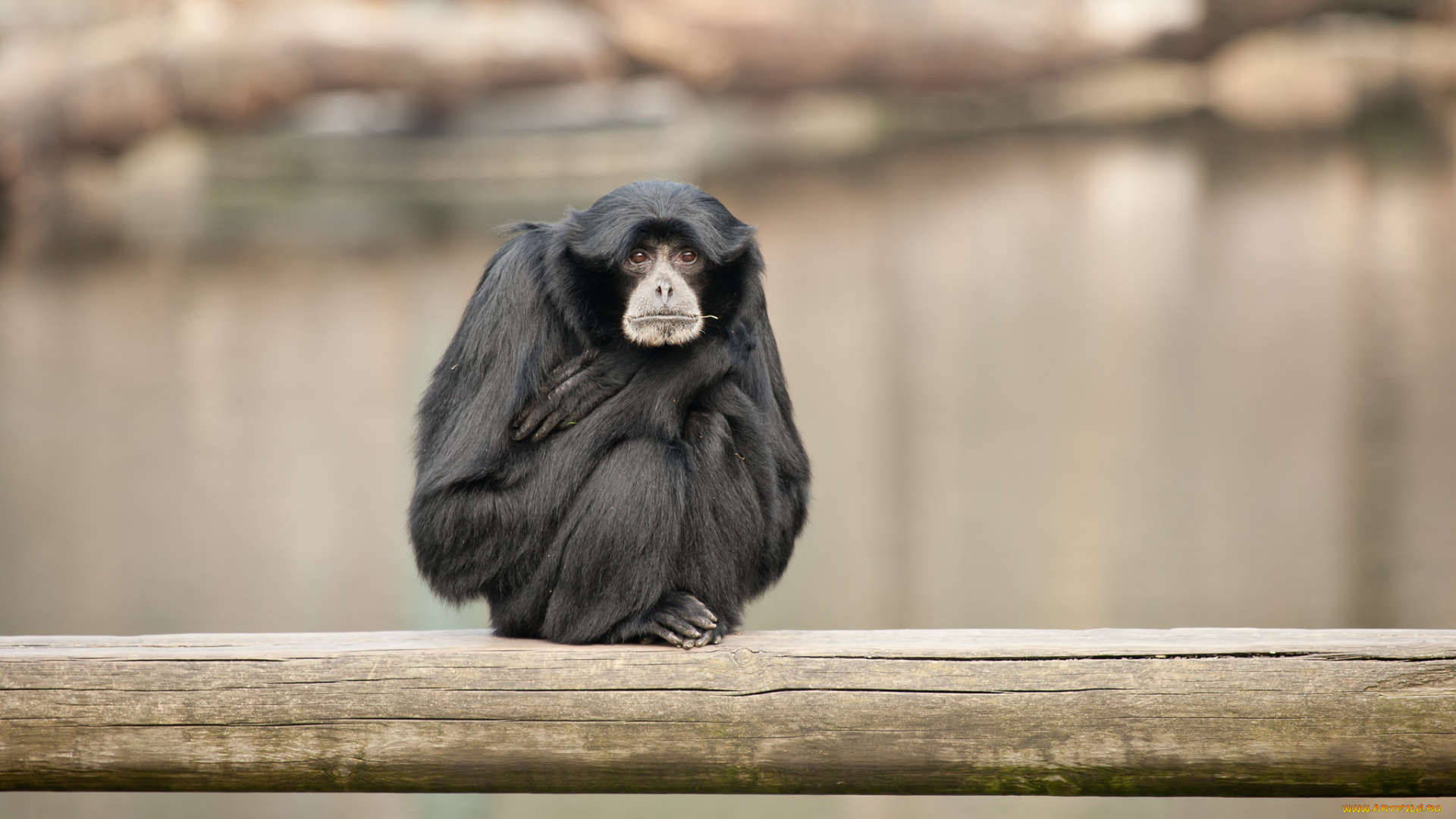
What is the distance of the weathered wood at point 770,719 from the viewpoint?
2291 mm

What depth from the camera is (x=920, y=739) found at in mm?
2316

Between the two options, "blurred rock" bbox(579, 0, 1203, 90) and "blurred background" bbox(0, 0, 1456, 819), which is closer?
"blurred background" bbox(0, 0, 1456, 819)

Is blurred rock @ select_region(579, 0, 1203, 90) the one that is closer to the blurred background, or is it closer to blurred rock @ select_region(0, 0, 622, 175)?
the blurred background

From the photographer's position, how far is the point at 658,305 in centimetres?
Result: 266

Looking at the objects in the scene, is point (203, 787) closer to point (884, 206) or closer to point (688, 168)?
point (688, 168)

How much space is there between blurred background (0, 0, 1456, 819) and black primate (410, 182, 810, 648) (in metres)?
5.79

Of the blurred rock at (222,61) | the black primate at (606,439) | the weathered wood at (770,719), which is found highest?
the blurred rock at (222,61)

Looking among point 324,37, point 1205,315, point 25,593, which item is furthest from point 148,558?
point 1205,315

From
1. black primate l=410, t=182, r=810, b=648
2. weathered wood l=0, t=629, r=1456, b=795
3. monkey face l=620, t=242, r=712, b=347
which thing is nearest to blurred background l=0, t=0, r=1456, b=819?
black primate l=410, t=182, r=810, b=648

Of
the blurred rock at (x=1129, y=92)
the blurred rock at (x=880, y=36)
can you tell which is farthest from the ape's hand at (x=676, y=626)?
the blurred rock at (x=1129, y=92)

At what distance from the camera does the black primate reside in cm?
263

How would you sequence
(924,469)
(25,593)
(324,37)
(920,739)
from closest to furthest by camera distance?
(920,739) → (25,593) → (924,469) → (324,37)

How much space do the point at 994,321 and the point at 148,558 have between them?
767cm

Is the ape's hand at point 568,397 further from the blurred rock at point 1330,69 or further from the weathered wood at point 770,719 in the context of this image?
the blurred rock at point 1330,69
